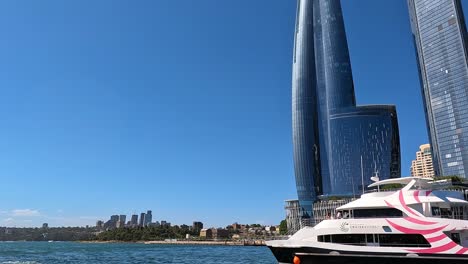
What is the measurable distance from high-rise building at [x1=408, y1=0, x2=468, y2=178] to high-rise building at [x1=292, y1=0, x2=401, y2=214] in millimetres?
14901

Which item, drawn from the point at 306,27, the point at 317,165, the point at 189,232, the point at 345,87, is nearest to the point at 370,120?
the point at 345,87

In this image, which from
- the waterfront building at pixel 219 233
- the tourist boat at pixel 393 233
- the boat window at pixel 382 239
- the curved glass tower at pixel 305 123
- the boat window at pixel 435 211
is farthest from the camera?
the waterfront building at pixel 219 233

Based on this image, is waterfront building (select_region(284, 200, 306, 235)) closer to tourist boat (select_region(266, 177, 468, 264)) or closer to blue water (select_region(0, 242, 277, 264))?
blue water (select_region(0, 242, 277, 264))

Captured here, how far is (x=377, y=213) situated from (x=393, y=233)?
5.54 feet

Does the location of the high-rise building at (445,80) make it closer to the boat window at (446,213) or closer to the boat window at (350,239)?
the boat window at (446,213)

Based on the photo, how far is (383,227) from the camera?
2489cm

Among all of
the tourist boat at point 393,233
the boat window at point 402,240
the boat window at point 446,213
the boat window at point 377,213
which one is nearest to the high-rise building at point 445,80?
Result: the boat window at point 446,213

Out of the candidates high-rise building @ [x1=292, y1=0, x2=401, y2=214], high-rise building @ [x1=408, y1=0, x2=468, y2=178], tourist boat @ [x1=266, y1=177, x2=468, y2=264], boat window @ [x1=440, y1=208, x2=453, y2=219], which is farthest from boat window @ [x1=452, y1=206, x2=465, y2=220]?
high-rise building @ [x1=292, y1=0, x2=401, y2=214]

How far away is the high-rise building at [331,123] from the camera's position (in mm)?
146750

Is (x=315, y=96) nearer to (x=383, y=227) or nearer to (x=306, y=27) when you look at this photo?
(x=306, y=27)

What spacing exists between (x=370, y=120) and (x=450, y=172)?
32896 millimetres

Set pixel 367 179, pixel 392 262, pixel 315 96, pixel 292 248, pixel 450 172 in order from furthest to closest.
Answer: pixel 315 96 < pixel 367 179 < pixel 450 172 < pixel 292 248 < pixel 392 262

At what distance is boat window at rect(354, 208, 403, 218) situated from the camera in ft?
82.7

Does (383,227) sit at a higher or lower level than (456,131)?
lower
